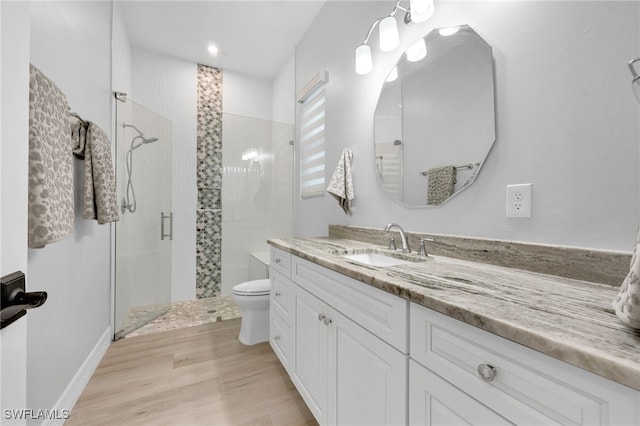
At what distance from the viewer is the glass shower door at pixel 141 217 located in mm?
2205

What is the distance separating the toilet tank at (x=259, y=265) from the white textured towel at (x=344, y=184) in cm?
108

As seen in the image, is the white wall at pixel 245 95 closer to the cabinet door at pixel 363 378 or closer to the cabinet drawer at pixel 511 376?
the cabinet door at pixel 363 378

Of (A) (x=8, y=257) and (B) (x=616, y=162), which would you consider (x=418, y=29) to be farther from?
(A) (x=8, y=257)

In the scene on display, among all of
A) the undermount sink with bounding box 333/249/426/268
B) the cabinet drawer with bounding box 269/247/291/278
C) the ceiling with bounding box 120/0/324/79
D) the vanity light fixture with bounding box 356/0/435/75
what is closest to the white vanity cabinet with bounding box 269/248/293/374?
the cabinet drawer with bounding box 269/247/291/278

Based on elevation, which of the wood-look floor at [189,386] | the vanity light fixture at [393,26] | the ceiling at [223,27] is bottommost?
the wood-look floor at [189,386]

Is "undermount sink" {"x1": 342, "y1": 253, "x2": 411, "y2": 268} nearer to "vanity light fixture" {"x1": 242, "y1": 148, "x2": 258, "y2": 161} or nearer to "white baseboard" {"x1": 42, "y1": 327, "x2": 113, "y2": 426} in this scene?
"white baseboard" {"x1": 42, "y1": 327, "x2": 113, "y2": 426}

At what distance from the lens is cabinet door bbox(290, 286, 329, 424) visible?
114 cm

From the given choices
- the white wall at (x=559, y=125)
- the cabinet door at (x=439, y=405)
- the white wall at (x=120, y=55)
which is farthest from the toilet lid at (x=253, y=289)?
the white wall at (x=120, y=55)

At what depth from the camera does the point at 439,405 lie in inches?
24.5

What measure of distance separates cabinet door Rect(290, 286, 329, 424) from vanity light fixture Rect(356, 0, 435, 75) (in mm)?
1336

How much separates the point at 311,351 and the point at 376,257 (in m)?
0.58

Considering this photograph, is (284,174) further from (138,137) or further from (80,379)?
(80,379)

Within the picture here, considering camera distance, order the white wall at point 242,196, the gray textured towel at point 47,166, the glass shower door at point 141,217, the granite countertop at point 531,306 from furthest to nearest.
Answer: the white wall at point 242,196 → the glass shower door at point 141,217 → the gray textured towel at point 47,166 → the granite countertop at point 531,306

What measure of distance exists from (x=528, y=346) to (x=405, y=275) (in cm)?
40
